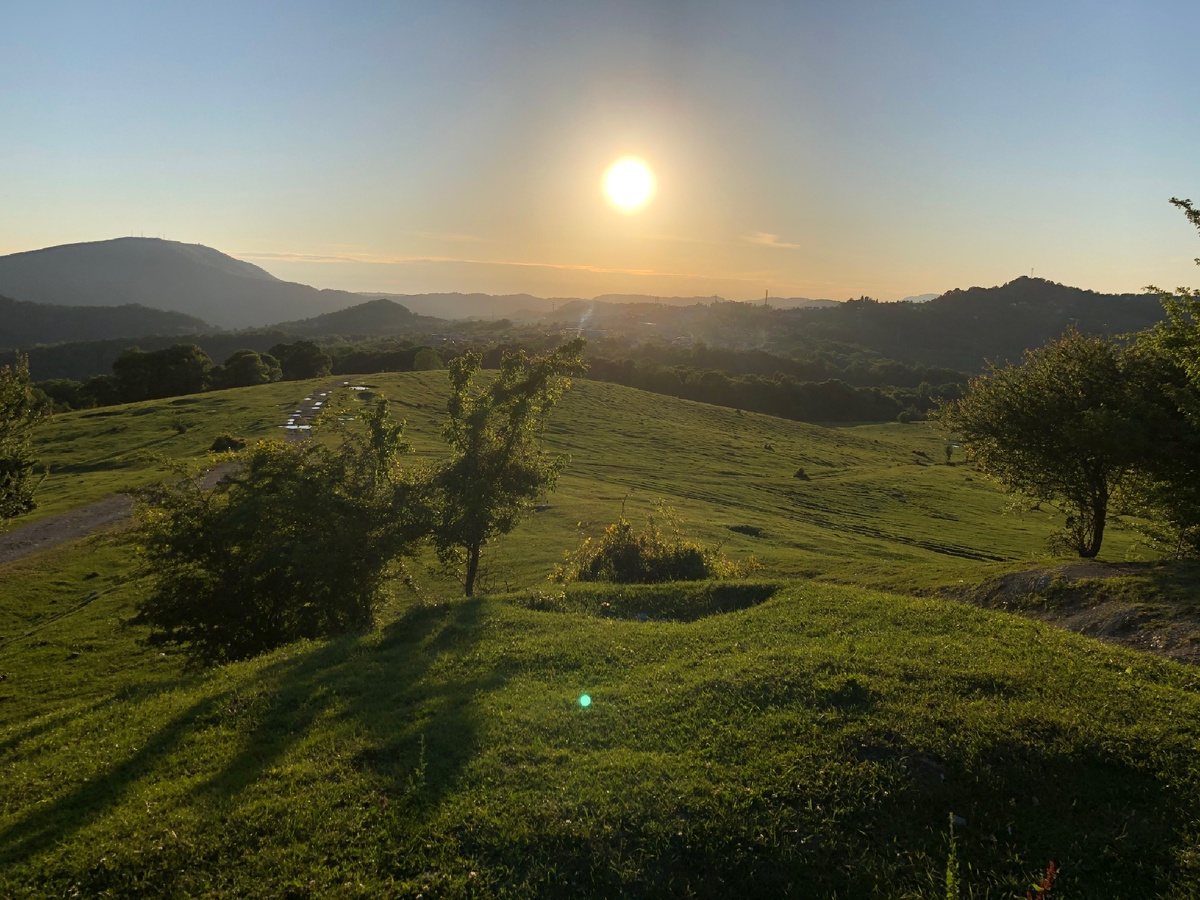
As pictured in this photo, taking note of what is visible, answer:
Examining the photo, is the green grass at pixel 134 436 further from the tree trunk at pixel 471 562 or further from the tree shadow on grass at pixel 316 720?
the tree shadow on grass at pixel 316 720

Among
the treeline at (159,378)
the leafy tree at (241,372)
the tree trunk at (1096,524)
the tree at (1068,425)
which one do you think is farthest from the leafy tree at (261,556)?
the leafy tree at (241,372)

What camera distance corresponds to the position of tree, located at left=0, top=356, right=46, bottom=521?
2452 centimetres

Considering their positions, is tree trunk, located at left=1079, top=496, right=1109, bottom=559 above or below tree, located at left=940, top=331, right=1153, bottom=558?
below

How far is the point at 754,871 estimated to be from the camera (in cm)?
792

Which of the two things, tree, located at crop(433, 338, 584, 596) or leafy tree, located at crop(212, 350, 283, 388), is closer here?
tree, located at crop(433, 338, 584, 596)

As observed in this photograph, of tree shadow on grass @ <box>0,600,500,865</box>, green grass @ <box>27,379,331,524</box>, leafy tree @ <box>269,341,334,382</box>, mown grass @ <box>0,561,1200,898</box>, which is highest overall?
leafy tree @ <box>269,341,334,382</box>

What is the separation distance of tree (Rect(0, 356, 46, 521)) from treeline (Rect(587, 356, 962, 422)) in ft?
368

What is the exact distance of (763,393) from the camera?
467 ft

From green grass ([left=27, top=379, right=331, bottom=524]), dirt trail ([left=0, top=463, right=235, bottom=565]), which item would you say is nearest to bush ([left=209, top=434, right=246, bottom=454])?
green grass ([left=27, top=379, right=331, bottom=524])

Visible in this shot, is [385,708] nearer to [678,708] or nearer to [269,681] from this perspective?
[269,681]

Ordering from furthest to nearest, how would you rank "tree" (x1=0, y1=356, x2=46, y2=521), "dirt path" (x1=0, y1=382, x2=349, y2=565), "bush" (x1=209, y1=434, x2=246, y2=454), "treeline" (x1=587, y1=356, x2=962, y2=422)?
"treeline" (x1=587, y1=356, x2=962, y2=422)
"bush" (x1=209, y1=434, x2=246, y2=454)
"dirt path" (x1=0, y1=382, x2=349, y2=565)
"tree" (x1=0, y1=356, x2=46, y2=521)

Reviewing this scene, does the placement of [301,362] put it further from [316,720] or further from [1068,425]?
[316,720]

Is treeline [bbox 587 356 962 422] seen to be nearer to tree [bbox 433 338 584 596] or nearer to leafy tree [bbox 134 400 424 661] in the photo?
tree [bbox 433 338 584 596]

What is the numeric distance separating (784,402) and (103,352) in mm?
190655
